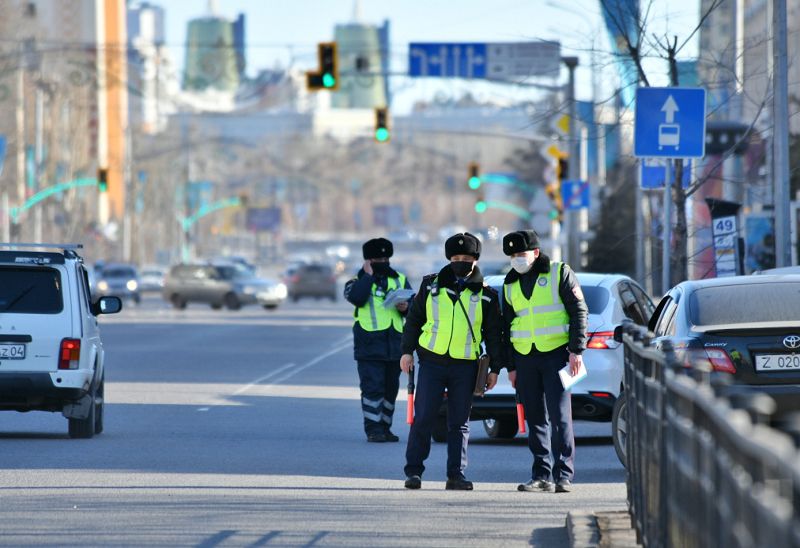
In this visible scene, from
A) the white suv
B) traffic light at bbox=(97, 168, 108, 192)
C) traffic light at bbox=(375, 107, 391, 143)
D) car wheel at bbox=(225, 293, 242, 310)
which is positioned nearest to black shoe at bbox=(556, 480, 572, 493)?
the white suv

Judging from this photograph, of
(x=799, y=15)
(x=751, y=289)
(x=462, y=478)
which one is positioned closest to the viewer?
(x=462, y=478)

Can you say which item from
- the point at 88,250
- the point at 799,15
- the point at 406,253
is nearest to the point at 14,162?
the point at 88,250

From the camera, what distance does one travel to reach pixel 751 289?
13.4 meters

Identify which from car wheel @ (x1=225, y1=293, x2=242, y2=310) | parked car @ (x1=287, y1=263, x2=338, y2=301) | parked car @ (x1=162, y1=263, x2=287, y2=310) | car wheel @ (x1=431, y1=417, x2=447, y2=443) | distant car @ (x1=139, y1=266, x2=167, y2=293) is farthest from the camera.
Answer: distant car @ (x1=139, y1=266, x2=167, y2=293)

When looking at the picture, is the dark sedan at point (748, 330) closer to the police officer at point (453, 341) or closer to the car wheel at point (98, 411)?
the police officer at point (453, 341)

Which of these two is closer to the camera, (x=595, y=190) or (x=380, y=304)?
(x=380, y=304)

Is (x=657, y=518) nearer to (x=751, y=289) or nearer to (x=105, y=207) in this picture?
(x=751, y=289)

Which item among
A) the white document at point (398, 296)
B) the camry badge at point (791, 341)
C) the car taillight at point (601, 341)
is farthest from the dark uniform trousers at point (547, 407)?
the white document at point (398, 296)

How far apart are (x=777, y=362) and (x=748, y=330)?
0.94 ft

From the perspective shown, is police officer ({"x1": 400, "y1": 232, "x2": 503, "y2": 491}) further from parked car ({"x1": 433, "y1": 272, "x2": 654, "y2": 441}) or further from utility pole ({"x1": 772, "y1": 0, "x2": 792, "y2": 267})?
utility pole ({"x1": 772, "y1": 0, "x2": 792, "y2": 267})

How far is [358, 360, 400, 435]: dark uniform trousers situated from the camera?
16422 mm

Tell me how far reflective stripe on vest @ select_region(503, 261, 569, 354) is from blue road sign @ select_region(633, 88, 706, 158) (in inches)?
242

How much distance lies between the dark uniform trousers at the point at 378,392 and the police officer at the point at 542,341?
4.05m

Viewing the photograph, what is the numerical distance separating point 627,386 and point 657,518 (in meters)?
2.03
